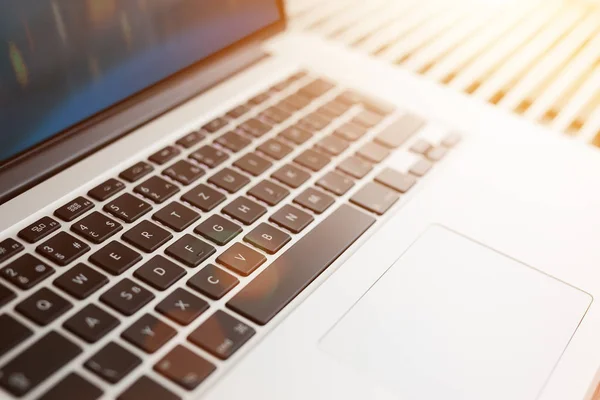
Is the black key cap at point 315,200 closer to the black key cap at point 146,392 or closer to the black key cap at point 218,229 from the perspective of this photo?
the black key cap at point 218,229

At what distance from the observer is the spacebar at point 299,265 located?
0.40 m

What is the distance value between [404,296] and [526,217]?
0.48 feet

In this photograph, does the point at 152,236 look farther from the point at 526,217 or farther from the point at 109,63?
the point at 526,217

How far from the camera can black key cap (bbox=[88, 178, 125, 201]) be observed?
1.53ft

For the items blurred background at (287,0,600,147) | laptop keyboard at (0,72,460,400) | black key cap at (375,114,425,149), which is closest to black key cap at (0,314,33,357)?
laptop keyboard at (0,72,460,400)

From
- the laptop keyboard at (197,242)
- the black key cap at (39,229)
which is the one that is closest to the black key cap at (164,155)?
the laptop keyboard at (197,242)

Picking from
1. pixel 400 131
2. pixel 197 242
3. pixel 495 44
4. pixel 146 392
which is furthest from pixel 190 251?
pixel 495 44

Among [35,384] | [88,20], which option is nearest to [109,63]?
[88,20]

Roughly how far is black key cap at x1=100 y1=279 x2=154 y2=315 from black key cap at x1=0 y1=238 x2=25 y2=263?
0.07 metres

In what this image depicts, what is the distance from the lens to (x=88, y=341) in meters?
0.36

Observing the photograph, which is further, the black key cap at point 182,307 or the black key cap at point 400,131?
the black key cap at point 400,131

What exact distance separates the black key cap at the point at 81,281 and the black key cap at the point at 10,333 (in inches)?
1.4

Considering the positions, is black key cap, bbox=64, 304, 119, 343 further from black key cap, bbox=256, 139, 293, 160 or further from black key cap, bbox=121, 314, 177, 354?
black key cap, bbox=256, 139, 293, 160

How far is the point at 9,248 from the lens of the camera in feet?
1.36
